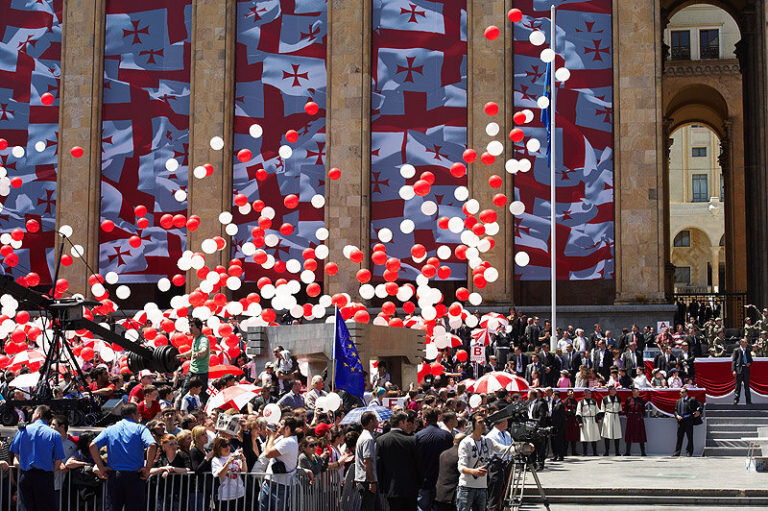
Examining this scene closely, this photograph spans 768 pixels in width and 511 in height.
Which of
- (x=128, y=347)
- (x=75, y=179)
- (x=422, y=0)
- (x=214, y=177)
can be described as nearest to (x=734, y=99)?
(x=422, y=0)

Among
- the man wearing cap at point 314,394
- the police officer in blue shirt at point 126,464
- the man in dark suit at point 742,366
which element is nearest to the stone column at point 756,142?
the man in dark suit at point 742,366

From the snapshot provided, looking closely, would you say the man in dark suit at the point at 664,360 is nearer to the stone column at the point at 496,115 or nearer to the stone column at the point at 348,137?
the stone column at the point at 496,115

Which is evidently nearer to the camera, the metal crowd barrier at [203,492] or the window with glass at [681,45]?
the metal crowd barrier at [203,492]

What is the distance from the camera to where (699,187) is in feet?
262

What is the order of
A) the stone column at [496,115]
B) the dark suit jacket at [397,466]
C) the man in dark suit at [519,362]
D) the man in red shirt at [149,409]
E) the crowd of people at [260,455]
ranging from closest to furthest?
1. the crowd of people at [260,455]
2. the dark suit jacket at [397,466]
3. the man in red shirt at [149,409]
4. the man in dark suit at [519,362]
5. the stone column at [496,115]

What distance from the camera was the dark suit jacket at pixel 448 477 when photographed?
13.2 meters

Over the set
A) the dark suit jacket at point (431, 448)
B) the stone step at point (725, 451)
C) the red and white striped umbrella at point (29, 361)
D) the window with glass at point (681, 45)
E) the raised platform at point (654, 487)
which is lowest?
the stone step at point (725, 451)

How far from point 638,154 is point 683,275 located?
4804 cm

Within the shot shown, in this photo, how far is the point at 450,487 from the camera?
519 inches

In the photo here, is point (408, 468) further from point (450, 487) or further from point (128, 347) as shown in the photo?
point (128, 347)

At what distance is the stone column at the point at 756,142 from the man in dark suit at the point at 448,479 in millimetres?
26980

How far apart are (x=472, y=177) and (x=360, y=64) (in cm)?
526

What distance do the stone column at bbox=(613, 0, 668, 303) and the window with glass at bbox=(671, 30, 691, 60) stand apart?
2651 cm

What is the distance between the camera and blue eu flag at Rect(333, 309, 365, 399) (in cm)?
1658
